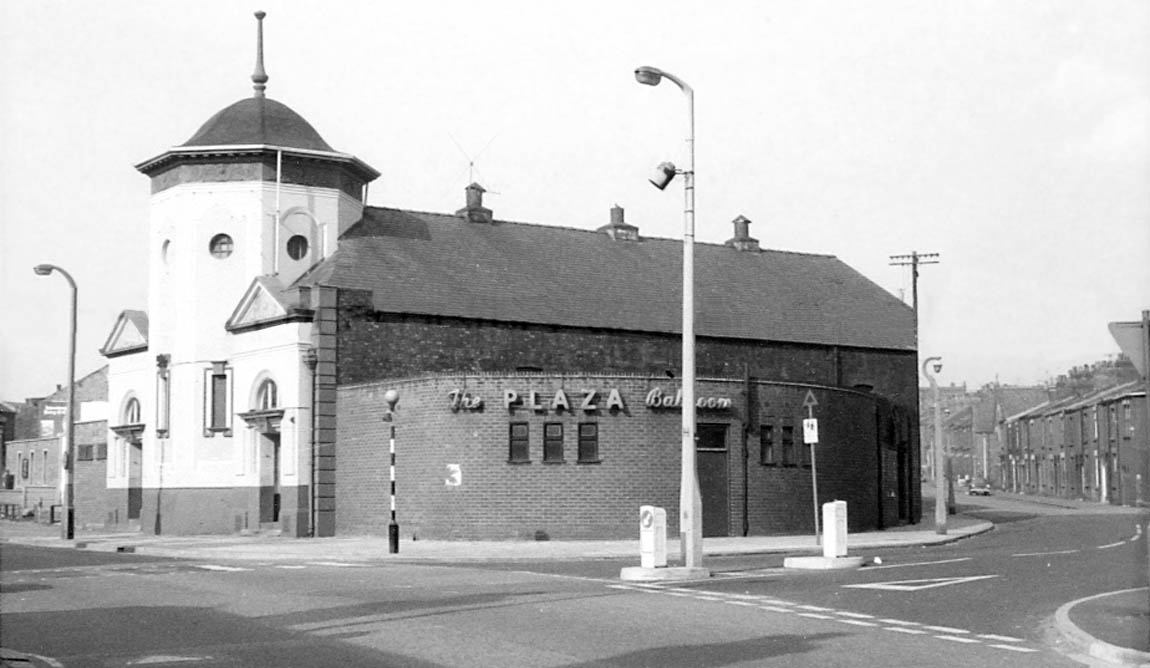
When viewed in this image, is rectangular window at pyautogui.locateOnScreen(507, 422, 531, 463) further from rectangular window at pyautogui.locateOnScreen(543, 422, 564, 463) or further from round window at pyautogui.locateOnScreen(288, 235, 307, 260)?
round window at pyautogui.locateOnScreen(288, 235, 307, 260)

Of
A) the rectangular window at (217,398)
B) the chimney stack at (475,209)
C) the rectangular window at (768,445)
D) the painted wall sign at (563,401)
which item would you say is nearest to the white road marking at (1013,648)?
the painted wall sign at (563,401)

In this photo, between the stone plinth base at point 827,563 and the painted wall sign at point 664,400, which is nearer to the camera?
the stone plinth base at point 827,563

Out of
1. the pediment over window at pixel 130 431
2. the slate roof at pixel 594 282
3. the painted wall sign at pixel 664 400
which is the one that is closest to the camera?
the painted wall sign at pixel 664 400

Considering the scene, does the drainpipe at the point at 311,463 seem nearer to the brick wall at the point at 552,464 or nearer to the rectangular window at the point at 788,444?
the brick wall at the point at 552,464

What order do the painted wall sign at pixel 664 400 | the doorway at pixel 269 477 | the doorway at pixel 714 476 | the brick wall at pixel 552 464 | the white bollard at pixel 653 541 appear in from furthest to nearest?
the doorway at pixel 269 477 < the doorway at pixel 714 476 < the painted wall sign at pixel 664 400 < the brick wall at pixel 552 464 < the white bollard at pixel 653 541

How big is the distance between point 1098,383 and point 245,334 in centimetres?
7107

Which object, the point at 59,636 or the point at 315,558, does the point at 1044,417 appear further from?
the point at 59,636

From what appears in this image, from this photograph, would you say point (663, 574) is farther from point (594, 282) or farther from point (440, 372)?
point (594, 282)

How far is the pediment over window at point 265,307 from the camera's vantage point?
140 feet

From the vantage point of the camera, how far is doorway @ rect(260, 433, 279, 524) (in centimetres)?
4400

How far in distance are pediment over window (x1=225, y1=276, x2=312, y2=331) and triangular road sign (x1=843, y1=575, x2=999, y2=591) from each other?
83.4ft

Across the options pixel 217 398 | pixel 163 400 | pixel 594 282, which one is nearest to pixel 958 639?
pixel 217 398

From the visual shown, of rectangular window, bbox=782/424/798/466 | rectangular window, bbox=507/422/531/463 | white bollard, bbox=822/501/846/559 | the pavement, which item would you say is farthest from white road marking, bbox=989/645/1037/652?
rectangular window, bbox=782/424/798/466

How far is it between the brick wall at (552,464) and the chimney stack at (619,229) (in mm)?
16023
